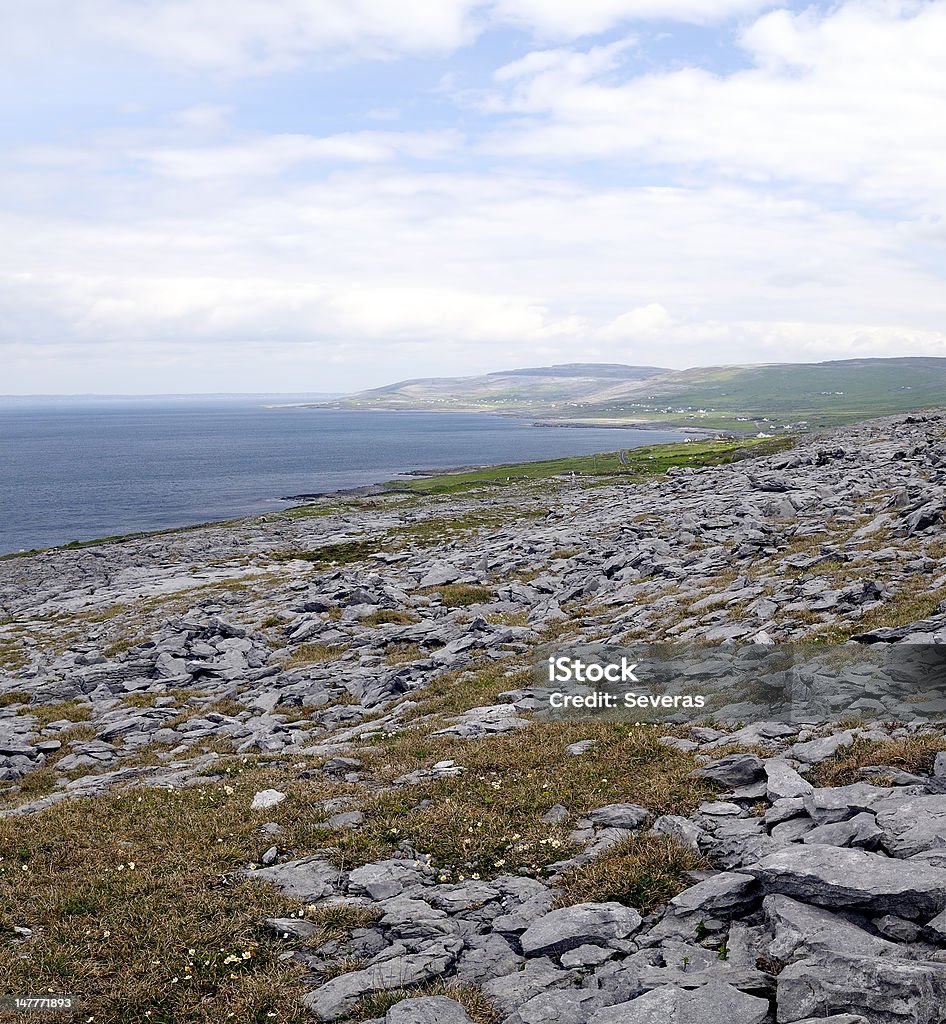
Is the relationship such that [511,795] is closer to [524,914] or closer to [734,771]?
[524,914]

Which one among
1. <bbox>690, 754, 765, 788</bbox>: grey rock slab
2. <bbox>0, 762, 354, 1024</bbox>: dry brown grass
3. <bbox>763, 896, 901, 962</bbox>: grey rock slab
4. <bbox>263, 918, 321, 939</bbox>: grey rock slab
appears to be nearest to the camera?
<bbox>763, 896, 901, 962</bbox>: grey rock slab

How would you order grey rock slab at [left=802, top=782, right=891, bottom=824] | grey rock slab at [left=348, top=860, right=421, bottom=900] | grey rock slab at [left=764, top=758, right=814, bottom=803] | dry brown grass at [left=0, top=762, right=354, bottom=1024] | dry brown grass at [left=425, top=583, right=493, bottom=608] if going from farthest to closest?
1. dry brown grass at [left=425, top=583, right=493, bottom=608]
2. grey rock slab at [left=764, top=758, right=814, bottom=803]
3. grey rock slab at [left=348, top=860, right=421, bottom=900]
4. grey rock slab at [left=802, top=782, right=891, bottom=824]
5. dry brown grass at [left=0, top=762, right=354, bottom=1024]

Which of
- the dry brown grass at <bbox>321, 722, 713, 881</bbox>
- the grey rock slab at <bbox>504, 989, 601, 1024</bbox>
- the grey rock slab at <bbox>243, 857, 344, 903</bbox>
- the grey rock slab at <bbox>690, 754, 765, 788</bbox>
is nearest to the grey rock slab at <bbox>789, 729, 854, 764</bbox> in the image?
the grey rock slab at <bbox>690, 754, 765, 788</bbox>

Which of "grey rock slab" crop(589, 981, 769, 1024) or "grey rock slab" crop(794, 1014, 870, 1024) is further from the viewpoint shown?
"grey rock slab" crop(589, 981, 769, 1024)

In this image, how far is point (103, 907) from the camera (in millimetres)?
11867

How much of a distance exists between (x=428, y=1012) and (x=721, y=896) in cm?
402

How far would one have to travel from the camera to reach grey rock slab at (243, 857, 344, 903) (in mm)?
12023

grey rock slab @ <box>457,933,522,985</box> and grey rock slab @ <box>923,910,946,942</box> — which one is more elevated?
grey rock slab @ <box>923,910,946,942</box>

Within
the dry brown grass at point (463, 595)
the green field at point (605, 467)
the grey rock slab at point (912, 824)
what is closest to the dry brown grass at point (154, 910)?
the grey rock slab at point (912, 824)

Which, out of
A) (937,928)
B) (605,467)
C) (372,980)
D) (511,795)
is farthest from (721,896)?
(605,467)

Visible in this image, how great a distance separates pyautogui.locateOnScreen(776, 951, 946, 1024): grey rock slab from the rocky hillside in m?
0.03

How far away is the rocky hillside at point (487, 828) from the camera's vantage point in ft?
29.3

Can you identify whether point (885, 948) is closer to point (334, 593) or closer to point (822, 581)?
point (822, 581)

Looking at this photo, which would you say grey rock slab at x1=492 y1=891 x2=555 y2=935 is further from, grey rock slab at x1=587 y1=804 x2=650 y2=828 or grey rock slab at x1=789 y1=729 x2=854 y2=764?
grey rock slab at x1=789 y1=729 x2=854 y2=764
